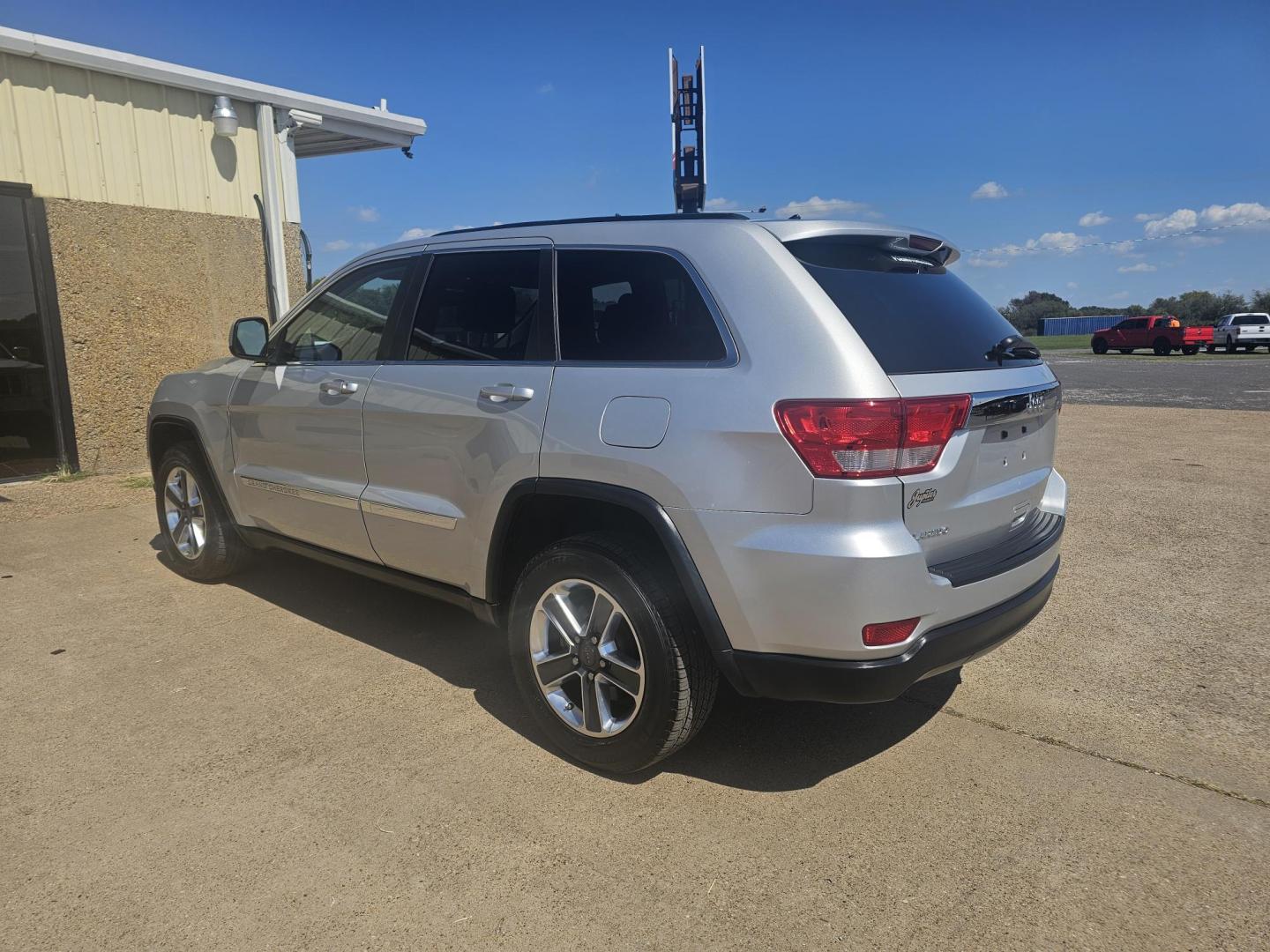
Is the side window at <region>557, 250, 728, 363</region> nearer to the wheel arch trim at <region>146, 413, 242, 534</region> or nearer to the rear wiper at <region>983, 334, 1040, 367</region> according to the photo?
the rear wiper at <region>983, 334, 1040, 367</region>

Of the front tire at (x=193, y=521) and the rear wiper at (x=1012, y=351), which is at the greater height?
the rear wiper at (x=1012, y=351)

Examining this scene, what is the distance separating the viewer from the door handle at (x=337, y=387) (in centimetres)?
386

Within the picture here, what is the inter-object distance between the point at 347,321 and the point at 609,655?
7.10 ft

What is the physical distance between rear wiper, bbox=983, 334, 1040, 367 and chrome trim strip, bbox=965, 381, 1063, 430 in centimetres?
12

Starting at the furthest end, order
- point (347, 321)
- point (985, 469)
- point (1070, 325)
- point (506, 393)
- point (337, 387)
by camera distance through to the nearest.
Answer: point (1070, 325) < point (347, 321) < point (337, 387) < point (506, 393) < point (985, 469)

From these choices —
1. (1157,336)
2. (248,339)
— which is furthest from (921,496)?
(1157,336)

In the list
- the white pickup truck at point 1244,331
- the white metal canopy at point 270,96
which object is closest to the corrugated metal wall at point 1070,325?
the white pickup truck at point 1244,331

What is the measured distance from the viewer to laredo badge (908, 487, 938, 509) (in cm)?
249

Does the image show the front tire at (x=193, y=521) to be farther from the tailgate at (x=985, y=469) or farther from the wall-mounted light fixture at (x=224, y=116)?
the wall-mounted light fixture at (x=224, y=116)

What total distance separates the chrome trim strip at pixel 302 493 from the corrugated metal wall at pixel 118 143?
16.4 feet

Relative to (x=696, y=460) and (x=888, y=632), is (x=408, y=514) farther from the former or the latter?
(x=888, y=632)

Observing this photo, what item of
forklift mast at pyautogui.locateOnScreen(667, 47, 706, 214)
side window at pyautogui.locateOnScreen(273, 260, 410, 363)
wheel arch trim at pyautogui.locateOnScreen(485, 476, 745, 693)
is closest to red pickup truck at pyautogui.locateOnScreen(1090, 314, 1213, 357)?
forklift mast at pyautogui.locateOnScreen(667, 47, 706, 214)

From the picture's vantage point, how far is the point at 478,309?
139 inches

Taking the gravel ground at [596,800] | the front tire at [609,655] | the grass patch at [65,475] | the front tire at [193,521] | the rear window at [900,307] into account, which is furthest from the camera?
the grass patch at [65,475]
